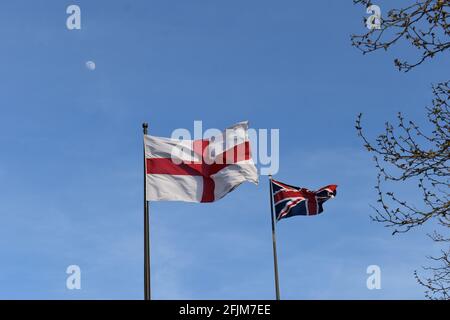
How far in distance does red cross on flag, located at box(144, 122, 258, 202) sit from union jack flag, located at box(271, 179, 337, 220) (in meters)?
9.24

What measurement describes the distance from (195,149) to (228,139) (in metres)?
0.89

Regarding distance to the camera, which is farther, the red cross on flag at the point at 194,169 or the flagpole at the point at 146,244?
the red cross on flag at the point at 194,169

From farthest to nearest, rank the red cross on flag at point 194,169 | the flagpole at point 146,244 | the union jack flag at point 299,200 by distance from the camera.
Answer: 1. the union jack flag at point 299,200
2. the red cross on flag at point 194,169
3. the flagpole at point 146,244

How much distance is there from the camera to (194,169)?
1869 cm

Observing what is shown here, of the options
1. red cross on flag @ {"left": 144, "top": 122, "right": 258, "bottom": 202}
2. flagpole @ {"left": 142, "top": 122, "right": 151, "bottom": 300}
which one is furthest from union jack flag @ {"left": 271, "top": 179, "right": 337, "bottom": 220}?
flagpole @ {"left": 142, "top": 122, "right": 151, "bottom": 300}

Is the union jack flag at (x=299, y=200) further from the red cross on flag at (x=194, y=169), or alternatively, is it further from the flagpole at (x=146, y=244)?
the flagpole at (x=146, y=244)

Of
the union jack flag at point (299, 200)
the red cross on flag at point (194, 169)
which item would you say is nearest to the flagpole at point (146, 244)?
the red cross on flag at point (194, 169)

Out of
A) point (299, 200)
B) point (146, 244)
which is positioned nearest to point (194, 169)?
point (146, 244)

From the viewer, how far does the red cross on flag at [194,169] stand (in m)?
18.5

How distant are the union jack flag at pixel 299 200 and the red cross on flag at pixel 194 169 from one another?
924cm

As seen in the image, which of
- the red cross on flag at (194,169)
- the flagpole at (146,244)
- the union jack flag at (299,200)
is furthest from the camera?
the union jack flag at (299,200)

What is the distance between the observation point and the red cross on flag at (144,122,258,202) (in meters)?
18.5
